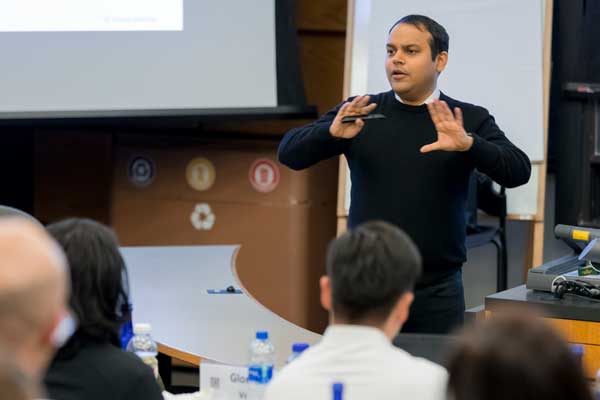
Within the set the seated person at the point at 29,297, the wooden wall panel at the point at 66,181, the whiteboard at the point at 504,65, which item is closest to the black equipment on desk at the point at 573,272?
the whiteboard at the point at 504,65

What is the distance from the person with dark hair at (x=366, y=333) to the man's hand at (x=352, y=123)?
1.00m

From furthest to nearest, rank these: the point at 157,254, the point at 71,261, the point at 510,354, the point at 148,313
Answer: the point at 157,254
the point at 148,313
the point at 71,261
the point at 510,354

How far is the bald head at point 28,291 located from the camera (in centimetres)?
98

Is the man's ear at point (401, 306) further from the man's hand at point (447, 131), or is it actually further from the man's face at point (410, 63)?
the man's face at point (410, 63)

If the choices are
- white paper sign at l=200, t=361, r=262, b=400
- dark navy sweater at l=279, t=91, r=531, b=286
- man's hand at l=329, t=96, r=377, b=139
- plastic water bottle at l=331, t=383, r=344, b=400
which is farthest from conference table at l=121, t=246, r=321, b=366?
plastic water bottle at l=331, t=383, r=344, b=400

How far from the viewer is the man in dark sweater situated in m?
2.75

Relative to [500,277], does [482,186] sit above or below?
above

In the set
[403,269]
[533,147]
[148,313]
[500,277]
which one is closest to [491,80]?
[533,147]

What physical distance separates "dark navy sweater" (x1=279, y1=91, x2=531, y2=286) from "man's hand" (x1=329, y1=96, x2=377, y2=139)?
55 mm

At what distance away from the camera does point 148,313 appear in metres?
3.09

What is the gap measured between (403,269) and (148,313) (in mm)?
1566

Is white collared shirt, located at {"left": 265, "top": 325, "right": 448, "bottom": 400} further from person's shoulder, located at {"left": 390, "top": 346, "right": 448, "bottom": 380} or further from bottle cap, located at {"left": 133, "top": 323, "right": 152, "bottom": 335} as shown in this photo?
bottle cap, located at {"left": 133, "top": 323, "right": 152, "bottom": 335}

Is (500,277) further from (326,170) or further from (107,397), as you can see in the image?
(107,397)

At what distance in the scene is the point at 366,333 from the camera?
1.60 m
